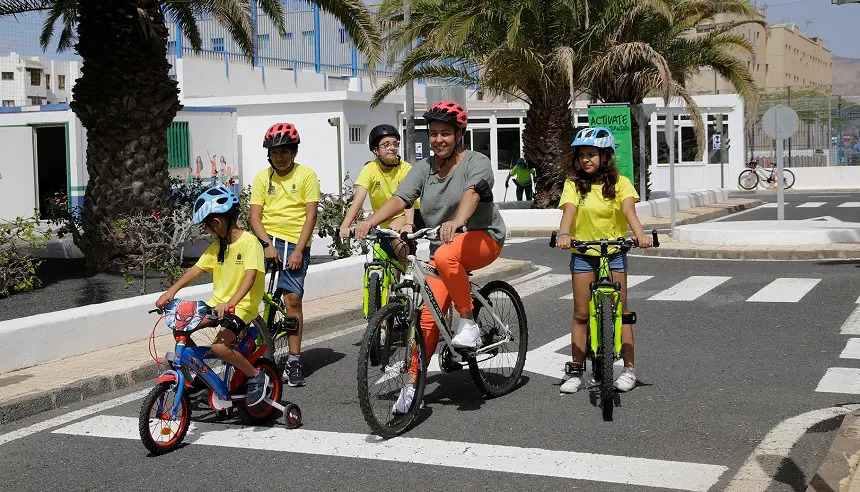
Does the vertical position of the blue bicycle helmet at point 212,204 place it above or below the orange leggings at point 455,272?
above

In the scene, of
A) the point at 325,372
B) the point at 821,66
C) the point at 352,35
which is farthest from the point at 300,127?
the point at 821,66

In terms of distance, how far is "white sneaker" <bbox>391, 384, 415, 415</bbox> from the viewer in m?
6.62

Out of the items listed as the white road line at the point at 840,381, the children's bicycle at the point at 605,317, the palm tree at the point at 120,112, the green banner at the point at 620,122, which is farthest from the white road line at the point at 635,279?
the green banner at the point at 620,122

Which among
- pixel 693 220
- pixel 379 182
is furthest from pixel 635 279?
pixel 693 220

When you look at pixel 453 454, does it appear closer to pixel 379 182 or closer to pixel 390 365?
pixel 390 365

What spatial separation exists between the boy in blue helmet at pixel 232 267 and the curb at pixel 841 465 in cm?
323

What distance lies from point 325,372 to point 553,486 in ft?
11.7

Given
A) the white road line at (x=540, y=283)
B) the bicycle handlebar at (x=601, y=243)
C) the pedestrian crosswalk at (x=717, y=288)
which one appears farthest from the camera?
the white road line at (x=540, y=283)

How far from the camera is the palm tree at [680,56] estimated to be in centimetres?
2614

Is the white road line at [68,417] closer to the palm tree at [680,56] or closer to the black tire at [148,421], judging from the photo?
the black tire at [148,421]

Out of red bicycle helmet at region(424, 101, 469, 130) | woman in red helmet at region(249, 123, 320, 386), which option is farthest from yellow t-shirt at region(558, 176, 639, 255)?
woman in red helmet at region(249, 123, 320, 386)

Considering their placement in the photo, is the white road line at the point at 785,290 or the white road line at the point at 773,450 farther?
the white road line at the point at 785,290

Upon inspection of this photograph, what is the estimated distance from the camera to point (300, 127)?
3394 centimetres

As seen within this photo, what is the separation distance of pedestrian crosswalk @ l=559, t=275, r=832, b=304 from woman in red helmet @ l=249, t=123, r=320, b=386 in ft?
18.2
